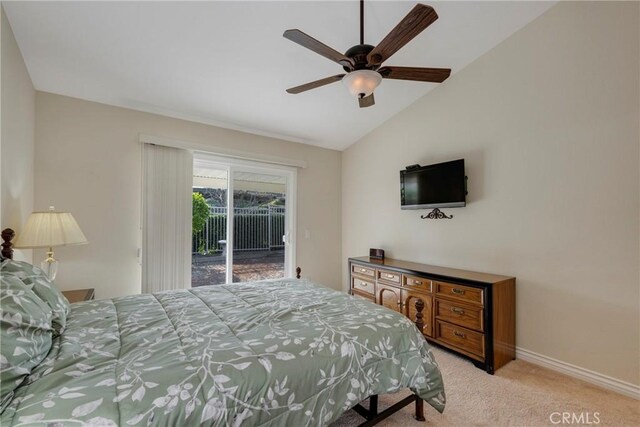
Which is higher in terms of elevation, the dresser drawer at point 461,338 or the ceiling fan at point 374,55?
the ceiling fan at point 374,55

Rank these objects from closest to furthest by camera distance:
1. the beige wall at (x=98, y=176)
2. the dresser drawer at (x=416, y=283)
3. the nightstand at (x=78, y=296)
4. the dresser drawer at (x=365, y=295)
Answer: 1. the nightstand at (x=78, y=296)
2. the beige wall at (x=98, y=176)
3. the dresser drawer at (x=416, y=283)
4. the dresser drawer at (x=365, y=295)

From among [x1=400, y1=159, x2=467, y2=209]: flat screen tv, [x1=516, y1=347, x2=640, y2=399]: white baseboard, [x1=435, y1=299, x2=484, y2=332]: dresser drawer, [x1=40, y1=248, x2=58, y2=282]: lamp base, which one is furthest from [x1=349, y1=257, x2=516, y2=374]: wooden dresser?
[x1=40, y1=248, x2=58, y2=282]: lamp base

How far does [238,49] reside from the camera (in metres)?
2.45

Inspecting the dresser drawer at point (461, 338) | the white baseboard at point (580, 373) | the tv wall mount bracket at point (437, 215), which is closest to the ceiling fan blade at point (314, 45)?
the tv wall mount bracket at point (437, 215)

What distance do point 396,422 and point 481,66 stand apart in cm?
328

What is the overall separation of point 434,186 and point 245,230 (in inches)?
97.1

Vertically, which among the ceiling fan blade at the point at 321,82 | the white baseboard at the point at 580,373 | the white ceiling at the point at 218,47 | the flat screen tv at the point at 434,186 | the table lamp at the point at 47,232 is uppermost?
the white ceiling at the point at 218,47

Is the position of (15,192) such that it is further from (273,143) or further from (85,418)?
(273,143)

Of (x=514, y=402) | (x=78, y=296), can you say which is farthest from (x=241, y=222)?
(x=514, y=402)

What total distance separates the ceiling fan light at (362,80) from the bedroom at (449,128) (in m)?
0.79

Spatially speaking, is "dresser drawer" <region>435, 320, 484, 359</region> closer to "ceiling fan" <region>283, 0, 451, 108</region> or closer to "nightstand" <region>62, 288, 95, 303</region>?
"ceiling fan" <region>283, 0, 451, 108</region>

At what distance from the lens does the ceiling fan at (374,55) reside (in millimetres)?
1500

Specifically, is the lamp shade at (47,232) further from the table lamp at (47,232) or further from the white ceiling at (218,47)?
the white ceiling at (218,47)

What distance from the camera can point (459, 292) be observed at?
8.54 feet
